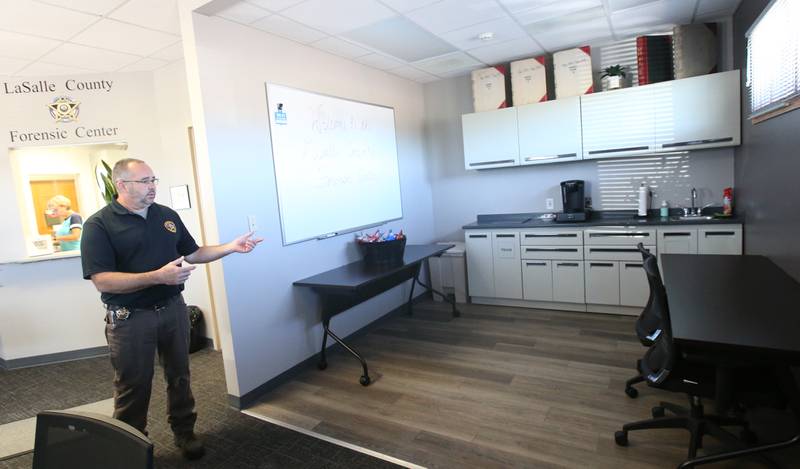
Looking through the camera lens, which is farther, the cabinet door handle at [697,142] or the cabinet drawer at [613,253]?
the cabinet drawer at [613,253]

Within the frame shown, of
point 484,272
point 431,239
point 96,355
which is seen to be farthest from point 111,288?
point 431,239

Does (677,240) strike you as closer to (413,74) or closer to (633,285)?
(633,285)

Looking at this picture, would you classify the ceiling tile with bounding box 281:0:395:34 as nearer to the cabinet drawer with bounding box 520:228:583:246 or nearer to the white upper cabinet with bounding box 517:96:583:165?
the white upper cabinet with bounding box 517:96:583:165

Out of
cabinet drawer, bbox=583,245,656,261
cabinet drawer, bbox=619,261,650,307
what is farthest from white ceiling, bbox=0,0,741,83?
cabinet drawer, bbox=619,261,650,307

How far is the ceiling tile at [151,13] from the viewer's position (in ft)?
8.38

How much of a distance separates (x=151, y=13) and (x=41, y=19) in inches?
25.9

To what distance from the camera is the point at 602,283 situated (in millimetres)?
4020

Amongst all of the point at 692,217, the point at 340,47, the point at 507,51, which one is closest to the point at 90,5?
the point at 340,47

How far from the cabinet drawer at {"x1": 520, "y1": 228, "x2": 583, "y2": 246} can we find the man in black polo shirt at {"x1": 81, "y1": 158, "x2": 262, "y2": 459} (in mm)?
3248

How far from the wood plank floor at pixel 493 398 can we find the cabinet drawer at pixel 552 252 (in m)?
0.59

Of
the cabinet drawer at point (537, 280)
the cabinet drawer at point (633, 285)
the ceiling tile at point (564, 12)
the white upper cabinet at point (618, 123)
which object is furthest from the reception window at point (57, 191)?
the cabinet drawer at point (633, 285)

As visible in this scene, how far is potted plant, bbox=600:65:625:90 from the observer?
13.1 feet

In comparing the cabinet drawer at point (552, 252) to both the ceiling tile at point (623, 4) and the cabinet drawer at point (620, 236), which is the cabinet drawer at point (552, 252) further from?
the ceiling tile at point (623, 4)

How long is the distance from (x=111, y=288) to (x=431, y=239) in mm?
3821
